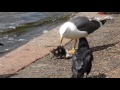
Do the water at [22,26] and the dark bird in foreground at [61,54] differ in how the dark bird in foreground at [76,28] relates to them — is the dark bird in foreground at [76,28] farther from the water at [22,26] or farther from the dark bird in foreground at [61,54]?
the water at [22,26]

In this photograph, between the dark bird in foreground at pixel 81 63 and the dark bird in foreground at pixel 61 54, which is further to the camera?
the dark bird in foreground at pixel 61 54

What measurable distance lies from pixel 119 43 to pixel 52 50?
145cm

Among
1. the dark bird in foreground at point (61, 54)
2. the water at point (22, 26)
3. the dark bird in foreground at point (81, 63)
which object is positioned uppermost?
the dark bird in foreground at point (81, 63)

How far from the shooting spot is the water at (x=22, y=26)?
33.6 ft

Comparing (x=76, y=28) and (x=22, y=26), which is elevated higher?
(x=76, y=28)

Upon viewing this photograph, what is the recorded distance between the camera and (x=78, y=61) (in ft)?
20.2

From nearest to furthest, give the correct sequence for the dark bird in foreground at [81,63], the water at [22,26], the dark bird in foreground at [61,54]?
1. the dark bird in foreground at [81,63]
2. the dark bird in foreground at [61,54]
3. the water at [22,26]

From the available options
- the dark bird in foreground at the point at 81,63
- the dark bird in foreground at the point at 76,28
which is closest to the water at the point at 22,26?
the dark bird in foreground at the point at 76,28

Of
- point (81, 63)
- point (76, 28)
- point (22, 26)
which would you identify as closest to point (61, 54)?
point (76, 28)

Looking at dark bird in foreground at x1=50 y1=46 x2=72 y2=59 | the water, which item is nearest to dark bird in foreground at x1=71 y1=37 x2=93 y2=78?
dark bird in foreground at x1=50 y1=46 x2=72 y2=59

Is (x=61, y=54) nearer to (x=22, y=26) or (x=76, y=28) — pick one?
(x=76, y=28)

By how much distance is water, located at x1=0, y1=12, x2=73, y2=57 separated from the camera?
10.3 m

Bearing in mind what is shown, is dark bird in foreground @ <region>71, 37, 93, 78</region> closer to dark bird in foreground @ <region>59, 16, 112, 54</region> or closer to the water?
dark bird in foreground @ <region>59, 16, 112, 54</region>

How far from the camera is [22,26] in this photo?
38.9ft
